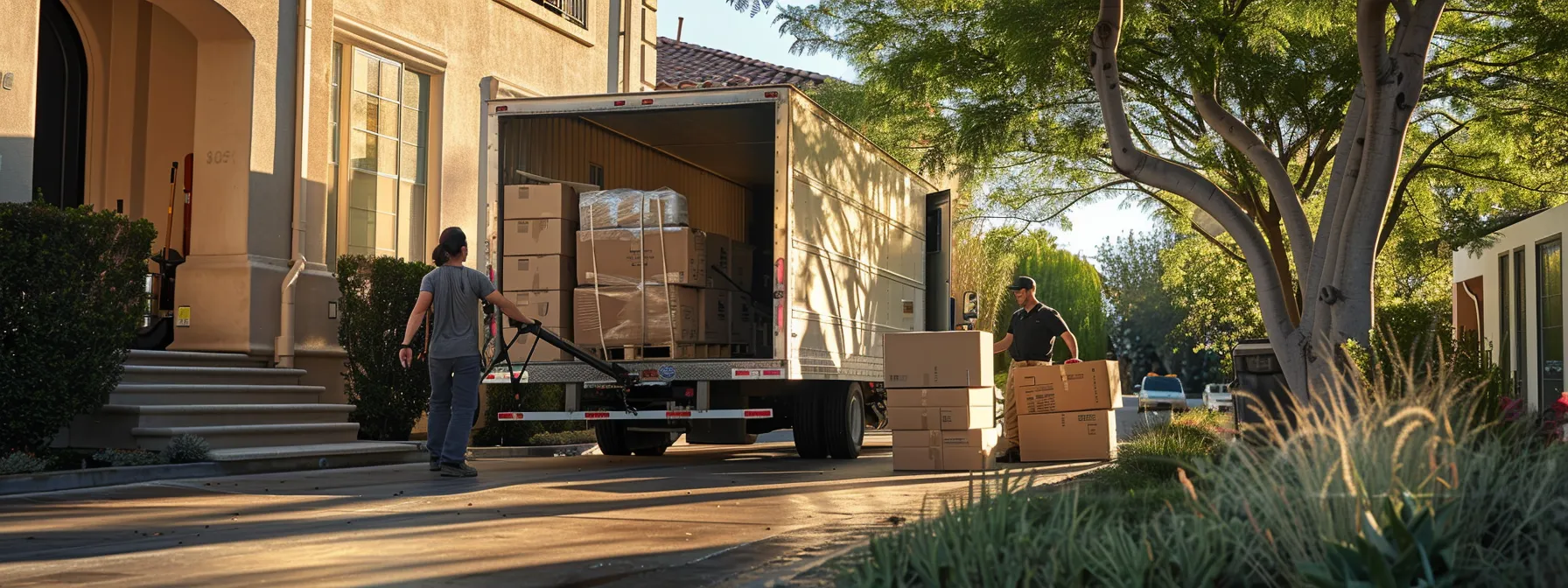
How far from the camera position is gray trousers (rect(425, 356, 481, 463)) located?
1073 cm

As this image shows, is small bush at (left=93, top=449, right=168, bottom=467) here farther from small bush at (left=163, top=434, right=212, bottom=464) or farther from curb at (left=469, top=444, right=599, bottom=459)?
curb at (left=469, top=444, right=599, bottom=459)

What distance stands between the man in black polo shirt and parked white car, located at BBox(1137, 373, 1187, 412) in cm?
2772

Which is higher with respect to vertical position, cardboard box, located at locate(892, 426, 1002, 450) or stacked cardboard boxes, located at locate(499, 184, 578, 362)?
stacked cardboard boxes, located at locate(499, 184, 578, 362)

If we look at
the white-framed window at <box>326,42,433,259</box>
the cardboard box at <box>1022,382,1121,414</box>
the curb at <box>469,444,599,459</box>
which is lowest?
the curb at <box>469,444,599,459</box>

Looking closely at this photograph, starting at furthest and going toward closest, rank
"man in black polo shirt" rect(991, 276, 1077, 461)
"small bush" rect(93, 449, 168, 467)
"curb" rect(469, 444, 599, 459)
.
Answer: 1. "curb" rect(469, 444, 599, 459)
2. "man in black polo shirt" rect(991, 276, 1077, 461)
3. "small bush" rect(93, 449, 168, 467)

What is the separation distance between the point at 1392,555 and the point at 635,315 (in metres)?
9.07

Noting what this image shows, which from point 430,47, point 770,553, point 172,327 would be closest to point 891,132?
point 430,47

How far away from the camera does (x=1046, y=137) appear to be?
17156 mm

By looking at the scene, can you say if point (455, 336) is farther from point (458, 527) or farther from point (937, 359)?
point (937, 359)

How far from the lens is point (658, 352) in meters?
13.0

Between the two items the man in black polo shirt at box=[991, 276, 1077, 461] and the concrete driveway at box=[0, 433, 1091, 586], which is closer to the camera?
the concrete driveway at box=[0, 433, 1091, 586]

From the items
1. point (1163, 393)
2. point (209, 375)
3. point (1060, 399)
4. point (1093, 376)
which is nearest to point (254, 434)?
point (209, 375)

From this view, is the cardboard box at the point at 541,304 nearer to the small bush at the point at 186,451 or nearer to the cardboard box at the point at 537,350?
the cardboard box at the point at 537,350

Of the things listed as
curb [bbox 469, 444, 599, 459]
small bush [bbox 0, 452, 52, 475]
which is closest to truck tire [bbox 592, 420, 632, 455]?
curb [bbox 469, 444, 599, 459]
